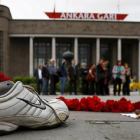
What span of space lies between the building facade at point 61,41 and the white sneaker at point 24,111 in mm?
41910

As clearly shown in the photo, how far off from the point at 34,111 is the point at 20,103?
198mm

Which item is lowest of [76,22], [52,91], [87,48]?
[52,91]

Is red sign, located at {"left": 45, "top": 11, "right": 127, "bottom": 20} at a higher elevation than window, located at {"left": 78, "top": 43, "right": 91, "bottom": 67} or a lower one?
higher

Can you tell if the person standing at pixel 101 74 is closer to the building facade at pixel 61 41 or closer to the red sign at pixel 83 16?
the building facade at pixel 61 41

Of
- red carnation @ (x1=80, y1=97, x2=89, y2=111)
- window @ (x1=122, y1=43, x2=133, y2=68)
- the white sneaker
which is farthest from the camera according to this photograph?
window @ (x1=122, y1=43, x2=133, y2=68)

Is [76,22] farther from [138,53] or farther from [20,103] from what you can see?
[20,103]

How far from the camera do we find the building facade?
4659 centimetres

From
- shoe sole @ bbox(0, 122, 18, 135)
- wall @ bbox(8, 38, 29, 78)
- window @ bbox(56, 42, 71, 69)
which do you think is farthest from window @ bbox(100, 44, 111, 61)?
shoe sole @ bbox(0, 122, 18, 135)

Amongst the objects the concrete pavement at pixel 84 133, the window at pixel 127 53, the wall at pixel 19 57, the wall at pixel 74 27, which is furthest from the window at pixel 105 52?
the concrete pavement at pixel 84 133

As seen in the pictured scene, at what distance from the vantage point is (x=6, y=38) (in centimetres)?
4572

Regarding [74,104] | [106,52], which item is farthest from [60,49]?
[74,104]

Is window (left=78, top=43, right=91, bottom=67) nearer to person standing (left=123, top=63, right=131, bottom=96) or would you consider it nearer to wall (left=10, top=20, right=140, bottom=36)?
wall (left=10, top=20, right=140, bottom=36)

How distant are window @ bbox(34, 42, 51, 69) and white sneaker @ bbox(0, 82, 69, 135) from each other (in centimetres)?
4594

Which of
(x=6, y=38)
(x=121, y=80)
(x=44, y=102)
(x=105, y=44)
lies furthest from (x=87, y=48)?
(x=44, y=102)
